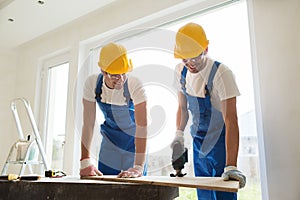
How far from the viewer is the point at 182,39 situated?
1.09 meters

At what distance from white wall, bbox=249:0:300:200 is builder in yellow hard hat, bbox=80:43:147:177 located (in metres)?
0.68

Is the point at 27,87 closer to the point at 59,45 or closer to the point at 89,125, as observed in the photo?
the point at 59,45

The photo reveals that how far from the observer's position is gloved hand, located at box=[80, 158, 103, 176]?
1157 millimetres

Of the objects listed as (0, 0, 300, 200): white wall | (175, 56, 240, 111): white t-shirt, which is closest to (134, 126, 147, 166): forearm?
(175, 56, 240, 111): white t-shirt

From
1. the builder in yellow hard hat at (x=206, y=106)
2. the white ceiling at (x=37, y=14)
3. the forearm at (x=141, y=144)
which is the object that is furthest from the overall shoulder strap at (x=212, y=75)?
the white ceiling at (x=37, y=14)

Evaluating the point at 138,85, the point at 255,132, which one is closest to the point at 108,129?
the point at 138,85

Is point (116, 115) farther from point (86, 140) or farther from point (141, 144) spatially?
point (141, 144)

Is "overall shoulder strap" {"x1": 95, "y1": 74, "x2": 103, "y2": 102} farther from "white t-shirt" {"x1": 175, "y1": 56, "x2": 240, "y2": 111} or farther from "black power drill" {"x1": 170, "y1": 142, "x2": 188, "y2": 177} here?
"black power drill" {"x1": 170, "y1": 142, "x2": 188, "y2": 177}

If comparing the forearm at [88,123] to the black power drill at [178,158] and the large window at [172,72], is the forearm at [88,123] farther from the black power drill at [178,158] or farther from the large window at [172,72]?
the black power drill at [178,158]

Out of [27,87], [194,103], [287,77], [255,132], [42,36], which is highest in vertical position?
[42,36]

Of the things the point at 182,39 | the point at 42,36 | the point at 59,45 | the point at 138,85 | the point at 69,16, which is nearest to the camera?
the point at 182,39

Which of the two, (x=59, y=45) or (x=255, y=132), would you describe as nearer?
(x=255, y=132)

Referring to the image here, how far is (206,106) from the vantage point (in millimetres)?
1256

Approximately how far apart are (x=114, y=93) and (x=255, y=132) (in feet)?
2.72
